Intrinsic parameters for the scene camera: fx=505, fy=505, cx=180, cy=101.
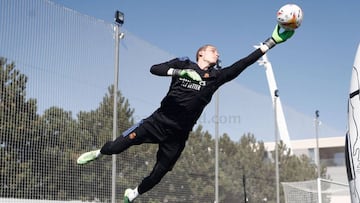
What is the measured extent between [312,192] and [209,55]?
9.68m

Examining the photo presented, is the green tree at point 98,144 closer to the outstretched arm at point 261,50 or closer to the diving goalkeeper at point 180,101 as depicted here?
the diving goalkeeper at point 180,101

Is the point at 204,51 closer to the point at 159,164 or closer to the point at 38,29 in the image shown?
the point at 159,164

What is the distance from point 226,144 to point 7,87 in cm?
566

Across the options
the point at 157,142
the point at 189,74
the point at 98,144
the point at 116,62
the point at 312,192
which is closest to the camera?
the point at 189,74

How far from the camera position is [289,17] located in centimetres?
430

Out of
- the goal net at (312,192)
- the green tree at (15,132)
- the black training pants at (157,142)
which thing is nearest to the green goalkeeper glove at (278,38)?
the black training pants at (157,142)

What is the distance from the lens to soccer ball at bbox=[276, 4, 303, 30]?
431 centimetres

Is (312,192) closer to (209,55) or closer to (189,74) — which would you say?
(209,55)

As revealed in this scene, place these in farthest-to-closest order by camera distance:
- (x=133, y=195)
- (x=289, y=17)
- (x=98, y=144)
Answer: (x=98, y=144) < (x=133, y=195) < (x=289, y=17)

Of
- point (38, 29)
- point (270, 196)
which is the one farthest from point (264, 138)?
point (38, 29)

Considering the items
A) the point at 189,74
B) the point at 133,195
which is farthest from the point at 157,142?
the point at 189,74

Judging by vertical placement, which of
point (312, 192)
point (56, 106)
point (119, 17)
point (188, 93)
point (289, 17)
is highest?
point (119, 17)

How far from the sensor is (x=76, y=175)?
749cm

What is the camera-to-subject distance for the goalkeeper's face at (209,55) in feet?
15.1
